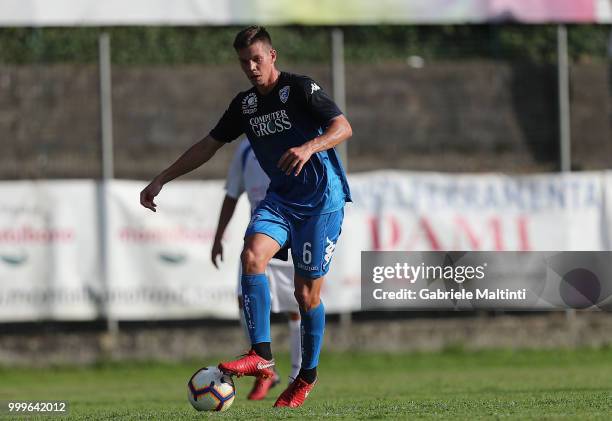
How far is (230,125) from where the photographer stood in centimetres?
691

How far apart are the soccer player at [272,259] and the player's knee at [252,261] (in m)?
1.87

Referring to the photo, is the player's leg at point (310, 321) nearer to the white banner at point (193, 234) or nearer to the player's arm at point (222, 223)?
the player's arm at point (222, 223)

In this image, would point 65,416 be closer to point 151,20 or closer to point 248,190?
point 248,190

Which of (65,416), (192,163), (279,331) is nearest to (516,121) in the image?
(279,331)

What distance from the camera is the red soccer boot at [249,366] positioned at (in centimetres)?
629

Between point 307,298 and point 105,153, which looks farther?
point 105,153

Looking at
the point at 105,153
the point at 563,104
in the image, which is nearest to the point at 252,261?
the point at 105,153

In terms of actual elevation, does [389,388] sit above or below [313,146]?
below

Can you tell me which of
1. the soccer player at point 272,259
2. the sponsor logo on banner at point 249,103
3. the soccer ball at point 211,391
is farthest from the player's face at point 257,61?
the soccer player at point 272,259

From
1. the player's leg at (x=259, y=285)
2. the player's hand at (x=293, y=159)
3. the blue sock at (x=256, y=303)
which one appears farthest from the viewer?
the blue sock at (x=256, y=303)

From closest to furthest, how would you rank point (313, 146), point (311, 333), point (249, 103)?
point (313, 146)
point (249, 103)
point (311, 333)

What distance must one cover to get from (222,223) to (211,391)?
2.53 m

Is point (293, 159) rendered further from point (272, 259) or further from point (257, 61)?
point (272, 259)

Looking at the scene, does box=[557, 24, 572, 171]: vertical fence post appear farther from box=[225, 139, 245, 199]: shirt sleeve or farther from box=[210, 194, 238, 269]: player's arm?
box=[210, 194, 238, 269]: player's arm
